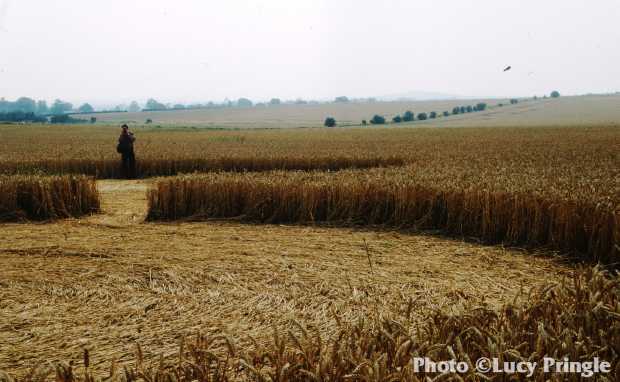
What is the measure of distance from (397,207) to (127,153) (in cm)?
1116

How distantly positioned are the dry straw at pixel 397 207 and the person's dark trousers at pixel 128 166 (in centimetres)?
698

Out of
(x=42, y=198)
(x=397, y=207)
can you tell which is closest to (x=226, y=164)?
(x=42, y=198)

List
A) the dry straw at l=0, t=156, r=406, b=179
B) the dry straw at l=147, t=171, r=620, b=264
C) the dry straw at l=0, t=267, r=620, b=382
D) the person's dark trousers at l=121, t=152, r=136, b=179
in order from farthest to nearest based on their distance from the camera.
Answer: the dry straw at l=0, t=156, r=406, b=179, the person's dark trousers at l=121, t=152, r=136, b=179, the dry straw at l=147, t=171, r=620, b=264, the dry straw at l=0, t=267, r=620, b=382

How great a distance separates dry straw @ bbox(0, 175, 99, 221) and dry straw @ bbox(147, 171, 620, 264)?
5.68ft

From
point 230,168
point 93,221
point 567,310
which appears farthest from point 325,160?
point 567,310

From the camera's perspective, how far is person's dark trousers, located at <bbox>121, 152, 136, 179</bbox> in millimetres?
16578

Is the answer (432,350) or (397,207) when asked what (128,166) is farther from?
(432,350)

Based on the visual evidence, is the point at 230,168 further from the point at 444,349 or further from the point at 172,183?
the point at 444,349

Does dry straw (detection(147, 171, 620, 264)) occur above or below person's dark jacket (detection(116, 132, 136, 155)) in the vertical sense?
below

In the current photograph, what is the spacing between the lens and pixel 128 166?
17578 mm

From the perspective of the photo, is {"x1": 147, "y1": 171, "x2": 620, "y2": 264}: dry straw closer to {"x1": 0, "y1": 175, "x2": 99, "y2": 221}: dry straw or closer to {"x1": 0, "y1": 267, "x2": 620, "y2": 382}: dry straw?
{"x1": 0, "y1": 175, "x2": 99, "y2": 221}: dry straw

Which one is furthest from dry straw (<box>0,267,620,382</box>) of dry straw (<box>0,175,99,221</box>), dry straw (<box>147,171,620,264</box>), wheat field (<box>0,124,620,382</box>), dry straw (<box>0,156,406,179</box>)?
dry straw (<box>0,156,406,179</box>)

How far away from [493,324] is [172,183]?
8.40 meters

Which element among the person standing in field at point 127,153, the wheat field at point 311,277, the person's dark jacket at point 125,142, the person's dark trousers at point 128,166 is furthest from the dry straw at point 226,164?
the wheat field at point 311,277
